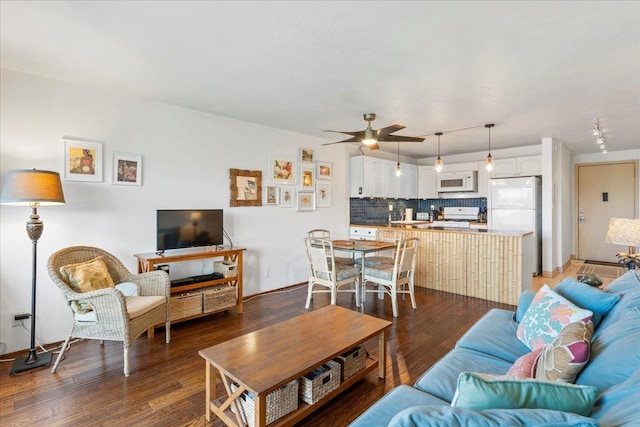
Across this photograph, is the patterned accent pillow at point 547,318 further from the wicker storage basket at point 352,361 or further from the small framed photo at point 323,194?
the small framed photo at point 323,194

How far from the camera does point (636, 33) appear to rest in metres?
2.01

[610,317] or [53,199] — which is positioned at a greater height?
[53,199]

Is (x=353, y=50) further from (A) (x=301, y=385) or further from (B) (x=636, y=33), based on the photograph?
(A) (x=301, y=385)

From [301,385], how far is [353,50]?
2.27m

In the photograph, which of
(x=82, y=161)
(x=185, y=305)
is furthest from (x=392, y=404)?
(x=82, y=161)

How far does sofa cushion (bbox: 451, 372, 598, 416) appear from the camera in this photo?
937mm

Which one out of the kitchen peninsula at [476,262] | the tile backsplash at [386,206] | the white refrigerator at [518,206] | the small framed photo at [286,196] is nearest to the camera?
the kitchen peninsula at [476,262]

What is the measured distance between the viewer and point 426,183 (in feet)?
23.1

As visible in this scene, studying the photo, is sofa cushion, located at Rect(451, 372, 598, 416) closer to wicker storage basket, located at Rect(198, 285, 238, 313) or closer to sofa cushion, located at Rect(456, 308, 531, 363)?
sofa cushion, located at Rect(456, 308, 531, 363)

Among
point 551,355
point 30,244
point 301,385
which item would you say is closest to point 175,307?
point 30,244

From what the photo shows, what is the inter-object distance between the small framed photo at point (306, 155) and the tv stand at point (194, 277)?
76.3 inches

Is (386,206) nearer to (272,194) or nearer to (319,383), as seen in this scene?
(272,194)

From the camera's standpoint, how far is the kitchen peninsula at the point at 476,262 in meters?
4.09

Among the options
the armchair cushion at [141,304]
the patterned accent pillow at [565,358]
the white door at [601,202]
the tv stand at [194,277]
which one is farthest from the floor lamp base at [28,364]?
the white door at [601,202]
